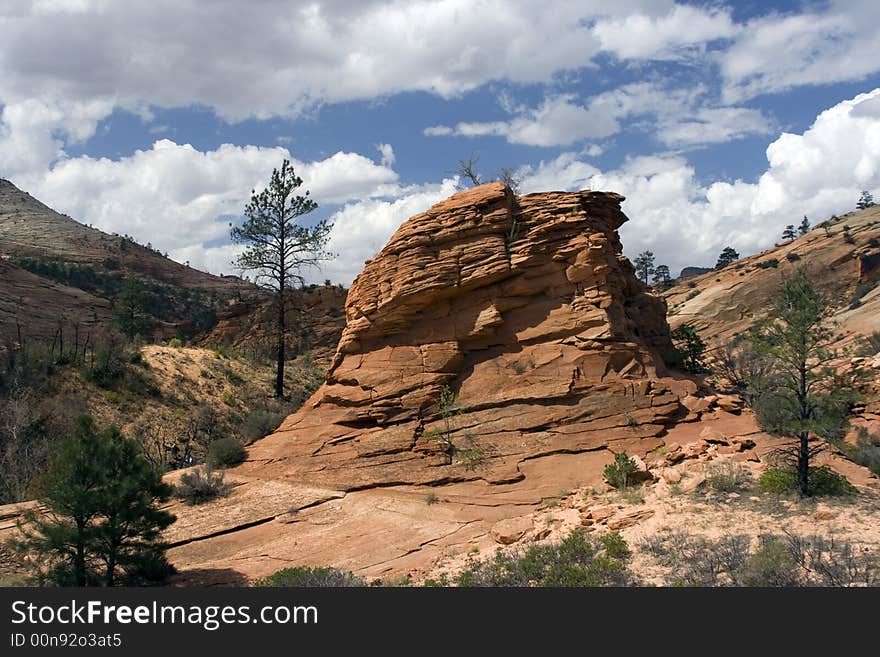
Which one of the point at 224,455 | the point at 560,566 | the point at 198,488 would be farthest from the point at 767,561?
the point at 224,455

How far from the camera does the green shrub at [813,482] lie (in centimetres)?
1135

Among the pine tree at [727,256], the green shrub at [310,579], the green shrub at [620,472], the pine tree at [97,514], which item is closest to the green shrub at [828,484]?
the green shrub at [620,472]

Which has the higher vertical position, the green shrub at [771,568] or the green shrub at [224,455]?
the green shrub at [224,455]

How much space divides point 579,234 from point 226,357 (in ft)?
75.4

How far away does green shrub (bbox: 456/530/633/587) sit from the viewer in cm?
850

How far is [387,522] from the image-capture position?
13109 millimetres

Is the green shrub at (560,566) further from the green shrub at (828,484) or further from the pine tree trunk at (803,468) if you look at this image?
the green shrub at (828,484)

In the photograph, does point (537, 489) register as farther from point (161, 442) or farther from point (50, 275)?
point (50, 275)

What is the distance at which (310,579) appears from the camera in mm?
9336

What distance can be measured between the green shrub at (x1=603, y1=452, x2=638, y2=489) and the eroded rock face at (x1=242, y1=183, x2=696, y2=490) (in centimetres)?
169

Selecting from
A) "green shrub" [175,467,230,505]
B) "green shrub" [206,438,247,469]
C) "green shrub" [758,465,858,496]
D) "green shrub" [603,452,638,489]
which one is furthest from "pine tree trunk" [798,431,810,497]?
"green shrub" [206,438,247,469]

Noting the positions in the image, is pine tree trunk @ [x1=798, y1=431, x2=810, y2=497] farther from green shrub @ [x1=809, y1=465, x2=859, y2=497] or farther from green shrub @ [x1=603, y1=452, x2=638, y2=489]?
green shrub @ [x1=603, y1=452, x2=638, y2=489]

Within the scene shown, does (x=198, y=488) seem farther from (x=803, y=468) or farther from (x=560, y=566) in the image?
(x=803, y=468)

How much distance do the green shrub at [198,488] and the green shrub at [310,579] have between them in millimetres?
5686
